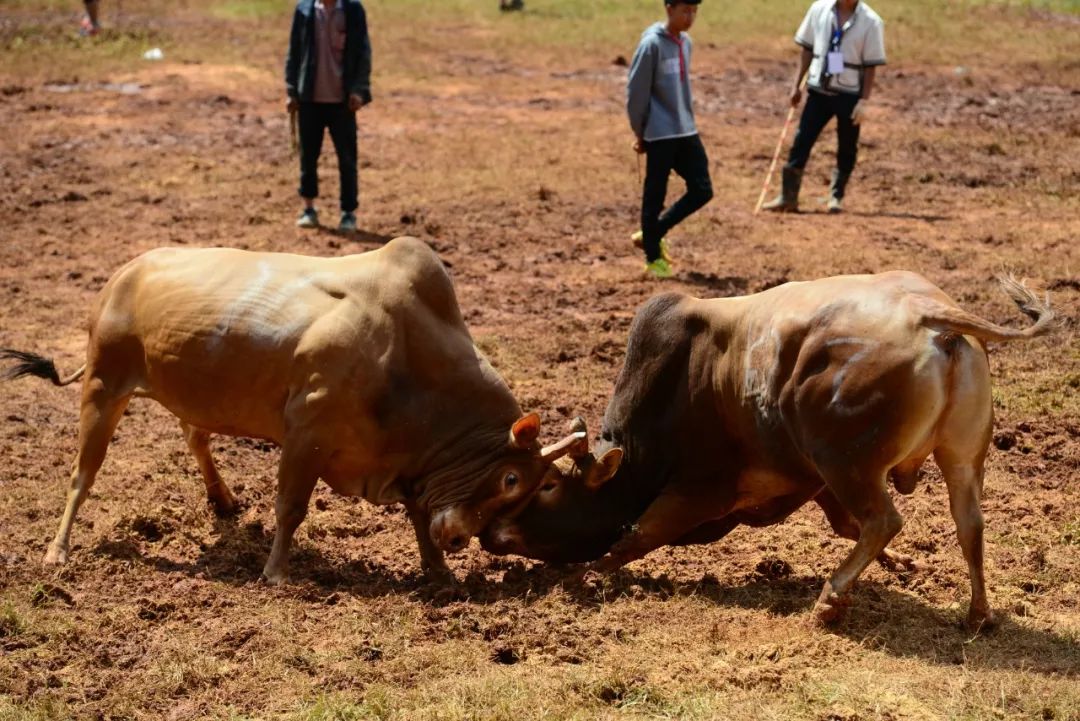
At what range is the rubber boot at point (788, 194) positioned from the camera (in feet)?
45.6

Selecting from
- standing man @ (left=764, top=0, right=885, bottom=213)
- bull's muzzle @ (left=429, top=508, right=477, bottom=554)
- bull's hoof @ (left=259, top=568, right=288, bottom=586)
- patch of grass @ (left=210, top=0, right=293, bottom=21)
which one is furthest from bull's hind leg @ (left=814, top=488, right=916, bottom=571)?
patch of grass @ (left=210, top=0, right=293, bottom=21)

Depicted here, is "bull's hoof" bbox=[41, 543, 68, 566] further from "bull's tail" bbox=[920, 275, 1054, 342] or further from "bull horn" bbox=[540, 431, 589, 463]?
"bull's tail" bbox=[920, 275, 1054, 342]

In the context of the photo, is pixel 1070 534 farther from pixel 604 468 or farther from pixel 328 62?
pixel 328 62

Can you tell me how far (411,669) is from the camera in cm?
578

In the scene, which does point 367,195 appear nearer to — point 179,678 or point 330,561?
point 330,561

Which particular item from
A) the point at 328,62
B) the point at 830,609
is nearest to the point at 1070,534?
the point at 830,609

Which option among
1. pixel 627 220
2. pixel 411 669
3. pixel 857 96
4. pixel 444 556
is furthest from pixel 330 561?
pixel 857 96

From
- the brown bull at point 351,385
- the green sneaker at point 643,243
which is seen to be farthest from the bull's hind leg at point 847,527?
the green sneaker at point 643,243

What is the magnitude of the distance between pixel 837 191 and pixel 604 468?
7.85 meters

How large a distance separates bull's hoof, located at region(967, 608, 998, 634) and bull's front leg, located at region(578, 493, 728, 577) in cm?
123

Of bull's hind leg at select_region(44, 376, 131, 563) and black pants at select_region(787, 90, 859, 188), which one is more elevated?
black pants at select_region(787, 90, 859, 188)

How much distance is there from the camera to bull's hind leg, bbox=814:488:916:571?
6.88m

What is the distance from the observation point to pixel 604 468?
684 centimetres

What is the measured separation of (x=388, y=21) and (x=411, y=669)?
20.9m
